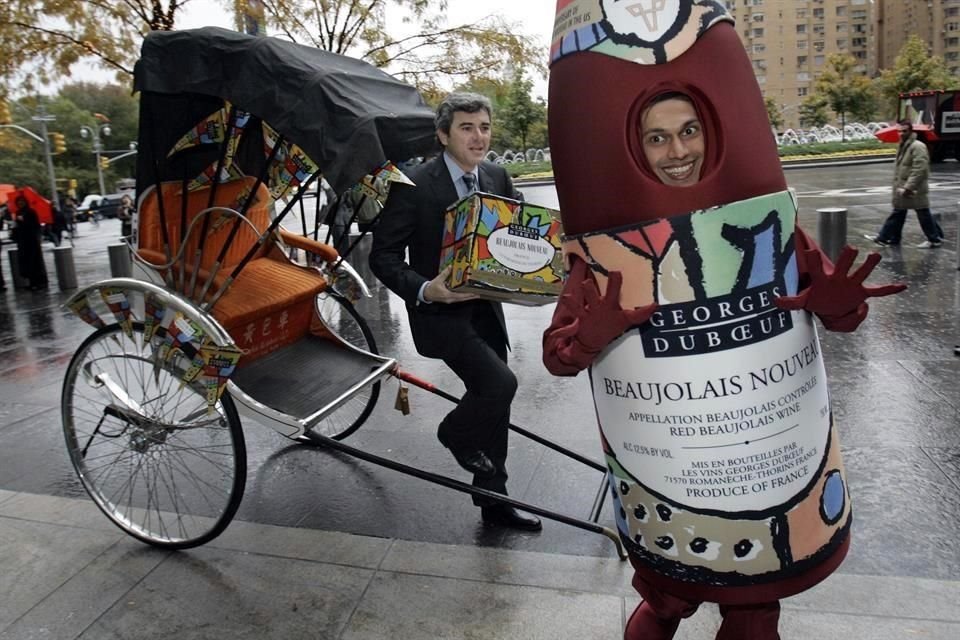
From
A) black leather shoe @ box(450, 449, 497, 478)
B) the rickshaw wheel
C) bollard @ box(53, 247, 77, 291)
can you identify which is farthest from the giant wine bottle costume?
bollard @ box(53, 247, 77, 291)

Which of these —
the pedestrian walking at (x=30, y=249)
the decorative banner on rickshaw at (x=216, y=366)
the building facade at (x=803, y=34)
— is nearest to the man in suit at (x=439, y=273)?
the decorative banner on rickshaw at (x=216, y=366)

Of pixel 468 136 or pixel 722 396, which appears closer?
pixel 722 396

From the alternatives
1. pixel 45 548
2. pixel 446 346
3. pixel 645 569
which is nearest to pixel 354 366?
pixel 446 346

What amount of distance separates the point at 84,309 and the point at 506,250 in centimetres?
217

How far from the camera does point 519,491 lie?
4348 millimetres

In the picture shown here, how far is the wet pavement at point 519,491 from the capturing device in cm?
332

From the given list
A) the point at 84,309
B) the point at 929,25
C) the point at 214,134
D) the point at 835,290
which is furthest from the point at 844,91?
the point at 929,25

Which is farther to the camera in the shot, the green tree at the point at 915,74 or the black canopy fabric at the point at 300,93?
the green tree at the point at 915,74

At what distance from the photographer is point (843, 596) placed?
3150 mm

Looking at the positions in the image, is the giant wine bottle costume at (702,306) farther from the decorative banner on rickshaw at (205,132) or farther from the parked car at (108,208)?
the parked car at (108,208)

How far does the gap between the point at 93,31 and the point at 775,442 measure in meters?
12.7

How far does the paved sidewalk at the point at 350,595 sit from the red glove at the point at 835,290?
Answer: 4.61ft

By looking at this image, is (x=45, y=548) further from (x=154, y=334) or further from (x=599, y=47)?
(x=599, y=47)

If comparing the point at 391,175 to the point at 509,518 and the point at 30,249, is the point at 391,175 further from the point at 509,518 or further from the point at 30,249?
the point at 30,249
